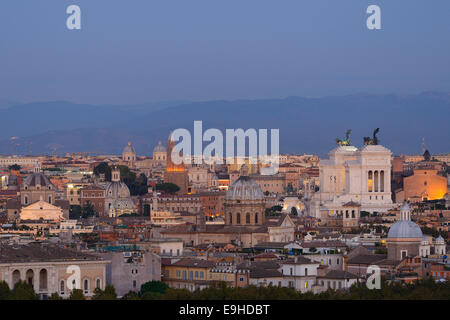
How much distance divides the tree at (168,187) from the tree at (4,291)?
96559mm

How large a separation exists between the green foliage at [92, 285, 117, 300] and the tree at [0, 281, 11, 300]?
2690 millimetres

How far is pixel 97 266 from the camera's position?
2835 inches

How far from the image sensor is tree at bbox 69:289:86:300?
63984 mm

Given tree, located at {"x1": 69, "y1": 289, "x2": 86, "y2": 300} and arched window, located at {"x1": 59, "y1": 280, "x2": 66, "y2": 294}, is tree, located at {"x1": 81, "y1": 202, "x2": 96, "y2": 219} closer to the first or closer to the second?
arched window, located at {"x1": 59, "y1": 280, "x2": 66, "y2": 294}

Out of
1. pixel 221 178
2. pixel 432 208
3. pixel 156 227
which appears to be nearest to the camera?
pixel 156 227

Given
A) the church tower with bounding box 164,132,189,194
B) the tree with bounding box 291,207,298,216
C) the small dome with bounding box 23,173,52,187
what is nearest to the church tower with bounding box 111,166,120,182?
the church tower with bounding box 164,132,189,194

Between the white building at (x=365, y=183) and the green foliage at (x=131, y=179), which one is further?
the green foliage at (x=131, y=179)

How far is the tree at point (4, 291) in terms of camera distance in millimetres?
63500

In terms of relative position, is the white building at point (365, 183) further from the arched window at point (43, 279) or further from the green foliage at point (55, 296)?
the green foliage at point (55, 296)

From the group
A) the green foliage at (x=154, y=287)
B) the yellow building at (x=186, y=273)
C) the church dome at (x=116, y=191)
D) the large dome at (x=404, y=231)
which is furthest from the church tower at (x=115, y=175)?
the green foliage at (x=154, y=287)

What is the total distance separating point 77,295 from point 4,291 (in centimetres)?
228
